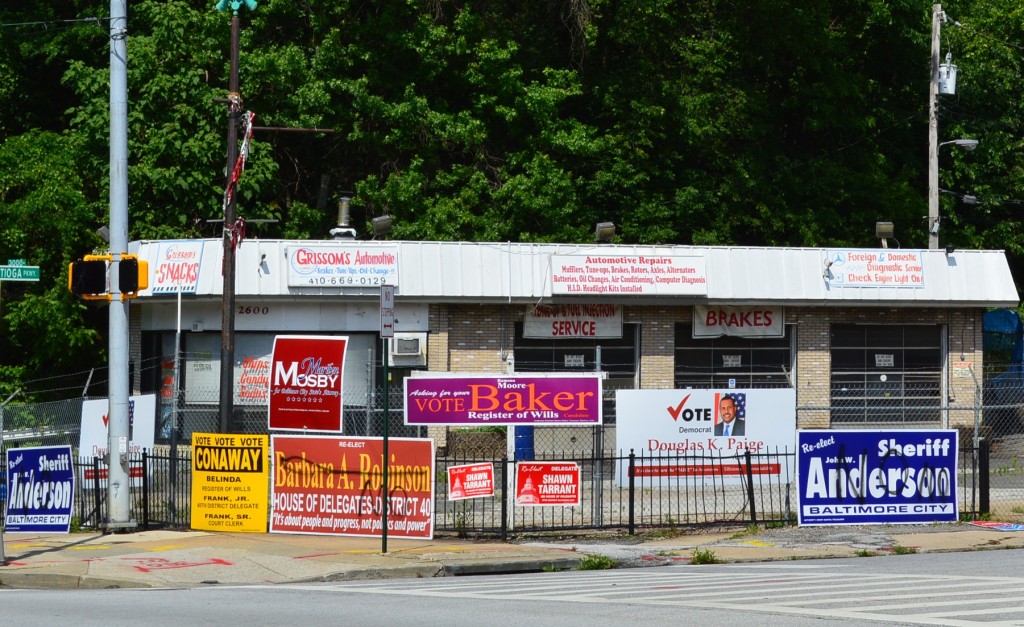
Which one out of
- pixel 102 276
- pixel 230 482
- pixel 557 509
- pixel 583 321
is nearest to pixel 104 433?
pixel 230 482

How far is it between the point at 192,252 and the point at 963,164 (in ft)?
89.0

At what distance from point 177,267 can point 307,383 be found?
36.3ft

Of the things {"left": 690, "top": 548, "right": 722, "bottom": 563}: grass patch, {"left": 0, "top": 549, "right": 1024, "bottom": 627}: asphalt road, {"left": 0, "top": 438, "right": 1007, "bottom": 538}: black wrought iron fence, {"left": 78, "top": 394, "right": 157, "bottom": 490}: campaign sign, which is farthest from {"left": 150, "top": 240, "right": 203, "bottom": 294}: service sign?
{"left": 690, "top": 548, "right": 722, "bottom": 563}: grass patch

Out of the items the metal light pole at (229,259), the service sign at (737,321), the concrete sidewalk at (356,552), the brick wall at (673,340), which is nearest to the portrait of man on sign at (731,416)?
the concrete sidewalk at (356,552)

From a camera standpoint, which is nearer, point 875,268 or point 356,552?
point 356,552

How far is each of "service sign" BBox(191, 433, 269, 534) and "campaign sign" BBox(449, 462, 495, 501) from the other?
2.64 meters

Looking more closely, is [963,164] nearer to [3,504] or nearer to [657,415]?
[657,415]

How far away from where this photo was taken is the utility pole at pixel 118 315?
1747 centimetres

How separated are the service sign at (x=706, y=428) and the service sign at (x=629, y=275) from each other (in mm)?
9148

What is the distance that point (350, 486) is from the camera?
1706 cm

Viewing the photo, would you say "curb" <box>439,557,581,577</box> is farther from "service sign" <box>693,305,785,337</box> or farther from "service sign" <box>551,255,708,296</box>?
"service sign" <box>693,305,785,337</box>

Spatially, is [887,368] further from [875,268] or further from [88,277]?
[88,277]

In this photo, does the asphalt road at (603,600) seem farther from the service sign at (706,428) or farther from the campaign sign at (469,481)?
the service sign at (706,428)

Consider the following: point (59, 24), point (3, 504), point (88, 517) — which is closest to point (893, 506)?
point (88, 517)
